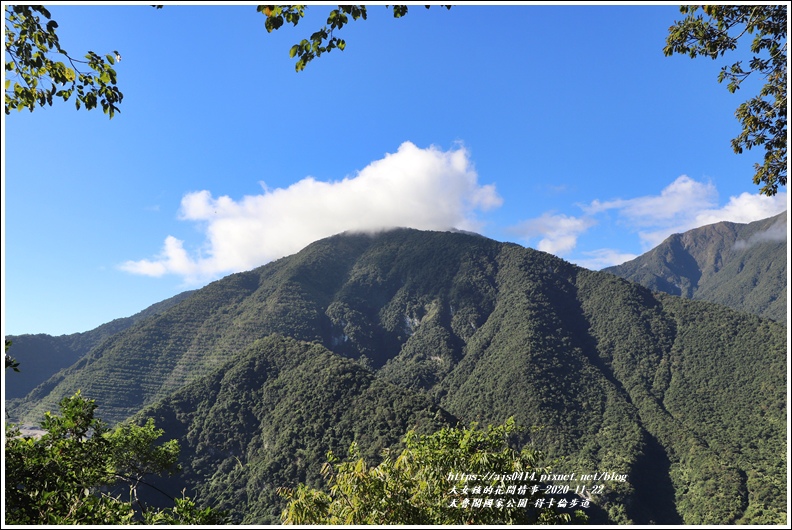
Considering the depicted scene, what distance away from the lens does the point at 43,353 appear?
156 metres

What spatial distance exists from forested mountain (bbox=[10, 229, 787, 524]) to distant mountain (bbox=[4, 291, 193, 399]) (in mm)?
32720

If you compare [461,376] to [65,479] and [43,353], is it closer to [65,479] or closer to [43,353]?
[65,479]

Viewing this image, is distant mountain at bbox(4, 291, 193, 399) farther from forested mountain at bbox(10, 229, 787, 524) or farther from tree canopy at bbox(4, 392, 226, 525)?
tree canopy at bbox(4, 392, 226, 525)

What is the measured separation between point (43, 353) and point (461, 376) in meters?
160

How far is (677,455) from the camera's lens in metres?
74.5

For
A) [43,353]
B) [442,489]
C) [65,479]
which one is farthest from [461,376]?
[43,353]

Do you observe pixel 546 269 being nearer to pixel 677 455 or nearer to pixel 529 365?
pixel 529 365

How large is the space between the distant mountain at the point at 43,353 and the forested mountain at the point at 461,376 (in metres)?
32.7

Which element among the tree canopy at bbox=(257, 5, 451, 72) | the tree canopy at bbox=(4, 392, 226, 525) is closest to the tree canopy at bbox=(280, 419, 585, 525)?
the tree canopy at bbox=(4, 392, 226, 525)

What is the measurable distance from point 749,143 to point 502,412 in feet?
323

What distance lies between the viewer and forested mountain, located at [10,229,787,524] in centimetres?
6131

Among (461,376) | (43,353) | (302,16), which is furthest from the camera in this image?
(43,353)

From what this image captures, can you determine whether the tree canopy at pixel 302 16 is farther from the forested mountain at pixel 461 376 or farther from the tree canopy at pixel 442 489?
the forested mountain at pixel 461 376

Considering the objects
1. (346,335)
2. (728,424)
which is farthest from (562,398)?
(346,335)
